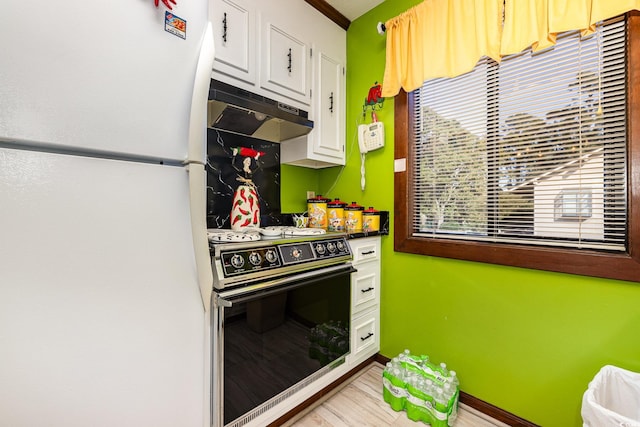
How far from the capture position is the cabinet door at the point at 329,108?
1.98 metres

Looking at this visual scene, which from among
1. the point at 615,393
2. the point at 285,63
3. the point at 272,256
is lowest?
A: the point at 615,393

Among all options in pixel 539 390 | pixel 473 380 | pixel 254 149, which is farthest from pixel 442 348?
pixel 254 149

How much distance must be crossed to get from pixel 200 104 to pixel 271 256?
701mm

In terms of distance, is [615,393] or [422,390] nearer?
[615,393]

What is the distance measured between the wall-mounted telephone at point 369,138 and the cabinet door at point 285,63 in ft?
1.54

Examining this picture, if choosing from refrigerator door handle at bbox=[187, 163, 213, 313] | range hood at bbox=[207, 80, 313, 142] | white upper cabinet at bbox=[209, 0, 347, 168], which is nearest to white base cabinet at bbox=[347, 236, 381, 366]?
white upper cabinet at bbox=[209, 0, 347, 168]

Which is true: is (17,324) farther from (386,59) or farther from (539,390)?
(386,59)

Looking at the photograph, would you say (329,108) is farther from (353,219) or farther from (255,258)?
(255,258)

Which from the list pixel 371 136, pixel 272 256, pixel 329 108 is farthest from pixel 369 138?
pixel 272 256

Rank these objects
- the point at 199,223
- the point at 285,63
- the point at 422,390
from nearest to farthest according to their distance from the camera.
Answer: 1. the point at 199,223
2. the point at 422,390
3. the point at 285,63

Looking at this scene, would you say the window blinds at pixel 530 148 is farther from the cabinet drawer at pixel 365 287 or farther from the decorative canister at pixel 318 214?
the decorative canister at pixel 318 214

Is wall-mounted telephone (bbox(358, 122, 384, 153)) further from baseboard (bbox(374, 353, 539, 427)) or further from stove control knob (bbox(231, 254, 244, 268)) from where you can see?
baseboard (bbox(374, 353, 539, 427))

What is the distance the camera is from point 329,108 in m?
2.06

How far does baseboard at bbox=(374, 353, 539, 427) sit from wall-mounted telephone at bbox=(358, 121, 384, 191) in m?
1.50
